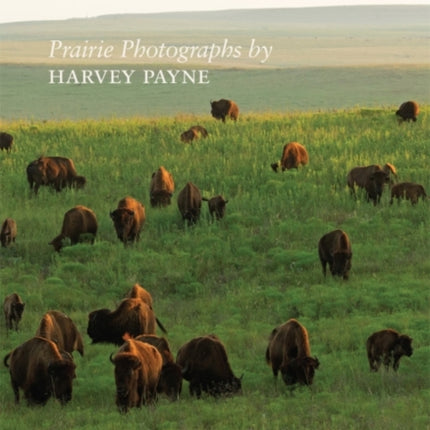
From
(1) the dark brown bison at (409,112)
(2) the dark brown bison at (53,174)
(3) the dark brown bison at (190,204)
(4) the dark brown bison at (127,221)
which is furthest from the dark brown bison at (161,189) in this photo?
(1) the dark brown bison at (409,112)

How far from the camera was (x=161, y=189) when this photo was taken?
25.0 metres

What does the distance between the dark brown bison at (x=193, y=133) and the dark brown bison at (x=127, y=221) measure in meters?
10.6

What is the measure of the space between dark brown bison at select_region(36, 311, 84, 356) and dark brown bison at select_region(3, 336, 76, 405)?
1354mm

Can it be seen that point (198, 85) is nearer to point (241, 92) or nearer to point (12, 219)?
point (241, 92)

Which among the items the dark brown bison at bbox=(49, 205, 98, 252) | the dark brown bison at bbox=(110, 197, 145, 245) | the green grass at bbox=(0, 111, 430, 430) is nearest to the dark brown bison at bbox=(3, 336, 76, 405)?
the green grass at bbox=(0, 111, 430, 430)

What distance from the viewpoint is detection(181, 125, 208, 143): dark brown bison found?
109ft

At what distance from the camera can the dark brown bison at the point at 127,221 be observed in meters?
22.0

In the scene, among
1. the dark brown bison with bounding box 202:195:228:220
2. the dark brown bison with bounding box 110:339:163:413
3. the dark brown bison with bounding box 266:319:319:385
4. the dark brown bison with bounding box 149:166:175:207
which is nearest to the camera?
the dark brown bison with bounding box 110:339:163:413

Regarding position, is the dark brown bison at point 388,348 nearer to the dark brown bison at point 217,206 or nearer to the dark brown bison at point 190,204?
the dark brown bison at point 190,204

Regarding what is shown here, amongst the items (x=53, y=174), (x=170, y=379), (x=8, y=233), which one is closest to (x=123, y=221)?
(x=8, y=233)

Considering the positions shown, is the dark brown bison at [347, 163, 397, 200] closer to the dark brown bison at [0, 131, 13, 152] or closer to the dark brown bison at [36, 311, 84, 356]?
the dark brown bison at [36, 311, 84, 356]

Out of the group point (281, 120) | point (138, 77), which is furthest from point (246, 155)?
point (138, 77)

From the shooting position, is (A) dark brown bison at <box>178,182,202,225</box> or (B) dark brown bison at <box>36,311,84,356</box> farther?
(A) dark brown bison at <box>178,182,202,225</box>

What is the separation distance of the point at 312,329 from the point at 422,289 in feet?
9.07
